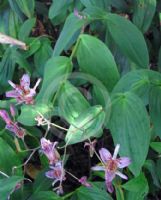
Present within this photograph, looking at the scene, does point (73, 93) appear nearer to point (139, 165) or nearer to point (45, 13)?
point (139, 165)

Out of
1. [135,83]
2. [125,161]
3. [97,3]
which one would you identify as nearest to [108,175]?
[125,161]

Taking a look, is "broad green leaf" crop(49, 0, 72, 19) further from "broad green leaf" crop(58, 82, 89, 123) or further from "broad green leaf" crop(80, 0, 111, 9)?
"broad green leaf" crop(58, 82, 89, 123)

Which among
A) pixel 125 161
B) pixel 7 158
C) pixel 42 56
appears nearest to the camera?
pixel 125 161

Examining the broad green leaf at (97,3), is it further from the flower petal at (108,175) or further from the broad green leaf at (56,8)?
the flower petal at (108,175)

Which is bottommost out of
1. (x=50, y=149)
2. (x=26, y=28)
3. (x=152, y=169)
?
(x=152, y=169)

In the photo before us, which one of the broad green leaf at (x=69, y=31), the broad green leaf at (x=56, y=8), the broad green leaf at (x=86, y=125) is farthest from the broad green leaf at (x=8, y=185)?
the broad green leaf at (x=56, y=8)

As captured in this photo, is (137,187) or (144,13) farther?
(144,13)

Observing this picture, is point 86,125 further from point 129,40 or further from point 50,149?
point 129,40
